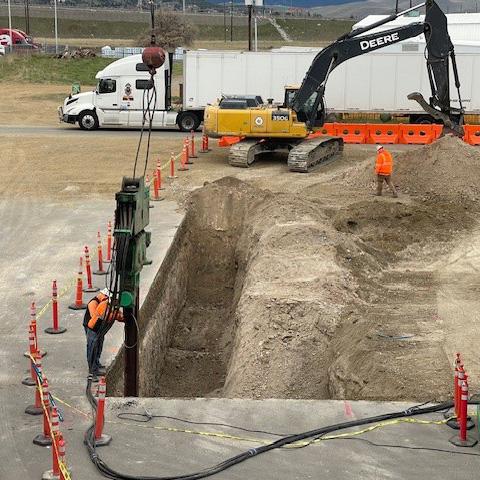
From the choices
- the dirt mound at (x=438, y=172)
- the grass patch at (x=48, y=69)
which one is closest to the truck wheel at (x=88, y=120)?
the dirt mound at (x=438, y=172)

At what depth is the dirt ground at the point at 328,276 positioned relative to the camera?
1327 centimetres

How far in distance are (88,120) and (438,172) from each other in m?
18.8

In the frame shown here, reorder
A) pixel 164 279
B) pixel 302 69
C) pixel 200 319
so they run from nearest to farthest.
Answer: pixel 164 279 → pixel 200 319 → pixel 302 69

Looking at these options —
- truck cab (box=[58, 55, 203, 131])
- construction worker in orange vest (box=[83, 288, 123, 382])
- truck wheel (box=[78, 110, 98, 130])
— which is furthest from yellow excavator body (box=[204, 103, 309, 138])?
construction worker in orange vest (box=[83, 288, 123, 382])

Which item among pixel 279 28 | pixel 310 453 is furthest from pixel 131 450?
pixel 279 28

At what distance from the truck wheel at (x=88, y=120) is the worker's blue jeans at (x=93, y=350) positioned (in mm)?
26971

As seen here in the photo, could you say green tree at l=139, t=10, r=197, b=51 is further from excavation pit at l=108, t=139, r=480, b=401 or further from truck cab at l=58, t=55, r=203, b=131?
excavation pit at l=108, t=139, r=480, b=401

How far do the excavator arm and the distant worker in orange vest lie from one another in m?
4.43

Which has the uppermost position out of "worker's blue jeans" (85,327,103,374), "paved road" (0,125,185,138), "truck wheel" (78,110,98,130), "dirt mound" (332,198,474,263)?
"truck wheel" (78,110,98,130)

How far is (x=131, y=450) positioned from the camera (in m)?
10.3

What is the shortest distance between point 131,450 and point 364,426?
2.88 meters

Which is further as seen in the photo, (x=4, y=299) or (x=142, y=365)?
(x=4, y=299)

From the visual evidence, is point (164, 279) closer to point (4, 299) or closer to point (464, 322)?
point (4, 299)

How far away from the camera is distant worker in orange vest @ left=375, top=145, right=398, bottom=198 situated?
76.2 feet
